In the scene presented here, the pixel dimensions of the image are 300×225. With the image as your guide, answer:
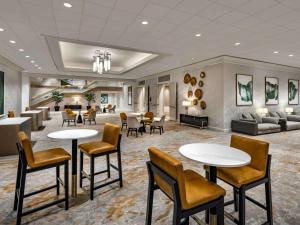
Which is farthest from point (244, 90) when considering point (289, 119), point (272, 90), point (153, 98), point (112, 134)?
point (112, 134)

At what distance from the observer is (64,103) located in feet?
63.9

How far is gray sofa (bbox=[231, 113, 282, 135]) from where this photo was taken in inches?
257

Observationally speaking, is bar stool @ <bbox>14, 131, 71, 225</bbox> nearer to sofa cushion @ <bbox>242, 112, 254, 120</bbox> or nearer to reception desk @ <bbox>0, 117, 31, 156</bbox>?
reception desk @ <bbox>0, 117, 31, 156</bbox>

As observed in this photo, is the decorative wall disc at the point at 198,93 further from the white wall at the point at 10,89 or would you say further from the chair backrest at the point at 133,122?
the white wall at the point at 10,89

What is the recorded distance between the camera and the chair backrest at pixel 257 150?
1838 millimetres

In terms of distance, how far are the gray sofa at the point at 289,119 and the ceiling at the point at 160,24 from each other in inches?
119

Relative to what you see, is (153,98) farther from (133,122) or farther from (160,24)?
(160,24)

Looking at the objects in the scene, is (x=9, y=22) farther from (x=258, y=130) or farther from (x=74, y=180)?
(x=258, y=130)

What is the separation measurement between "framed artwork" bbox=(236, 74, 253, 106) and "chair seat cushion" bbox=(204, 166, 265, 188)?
21.0 ft

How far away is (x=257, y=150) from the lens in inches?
75.7

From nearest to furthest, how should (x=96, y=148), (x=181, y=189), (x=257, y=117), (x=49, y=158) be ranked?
(x=181, y=189) → (x=49, y=158) → (x=96, y=148) → (x=257, y=117)

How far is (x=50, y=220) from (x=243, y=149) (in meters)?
2.32

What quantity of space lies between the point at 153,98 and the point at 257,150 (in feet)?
34.9

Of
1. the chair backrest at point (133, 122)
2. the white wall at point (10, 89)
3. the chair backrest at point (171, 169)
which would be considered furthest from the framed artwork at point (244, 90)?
the white wall at point (10, 89)
